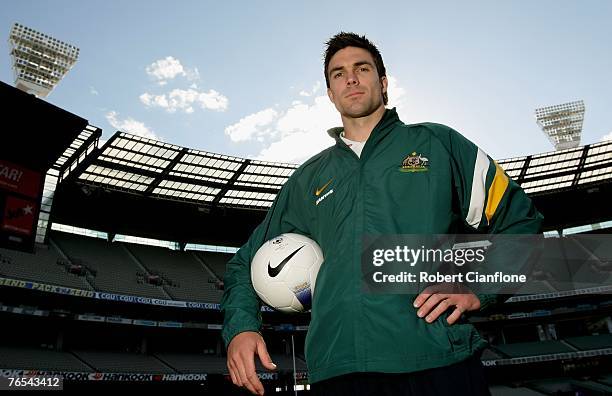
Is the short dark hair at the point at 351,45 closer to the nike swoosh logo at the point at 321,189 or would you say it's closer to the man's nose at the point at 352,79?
the man's nose at the point at 352,79

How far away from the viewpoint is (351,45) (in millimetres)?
2357

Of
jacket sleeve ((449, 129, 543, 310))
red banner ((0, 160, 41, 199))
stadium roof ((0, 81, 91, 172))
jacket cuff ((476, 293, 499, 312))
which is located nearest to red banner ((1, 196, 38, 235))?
red banner ((0, 160, 41, 199))

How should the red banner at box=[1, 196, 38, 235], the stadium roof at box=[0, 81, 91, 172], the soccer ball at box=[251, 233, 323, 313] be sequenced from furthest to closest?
the stadium roof at box=[0, 81, 91, 172], the red banner at box=[1, 196, 38, 235], the soccer ball at box=[251, 233, 323, 313]

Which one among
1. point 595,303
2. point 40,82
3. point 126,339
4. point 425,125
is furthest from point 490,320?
point 425,125

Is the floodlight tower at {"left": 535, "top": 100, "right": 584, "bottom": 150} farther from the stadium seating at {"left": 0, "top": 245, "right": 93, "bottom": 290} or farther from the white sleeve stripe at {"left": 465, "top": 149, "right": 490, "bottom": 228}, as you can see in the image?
the white sleeve stripe at {"left": 465, "top": 149, "right": 490, "bottom": 228}

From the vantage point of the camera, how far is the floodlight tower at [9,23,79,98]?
27672 mm

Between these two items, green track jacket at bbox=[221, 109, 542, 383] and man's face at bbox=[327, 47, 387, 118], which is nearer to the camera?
green track jacket at bbox=[221, 109, 542, 383]

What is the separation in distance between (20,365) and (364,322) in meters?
23.2

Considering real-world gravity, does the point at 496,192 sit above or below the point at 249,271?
above

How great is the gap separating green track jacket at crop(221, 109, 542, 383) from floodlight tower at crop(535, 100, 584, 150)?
146 feet

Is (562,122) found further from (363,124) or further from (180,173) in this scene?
(363,124)

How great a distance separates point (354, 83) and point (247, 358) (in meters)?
1.29

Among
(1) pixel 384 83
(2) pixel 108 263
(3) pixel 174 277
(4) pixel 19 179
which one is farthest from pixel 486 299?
(3) pixel 174 277

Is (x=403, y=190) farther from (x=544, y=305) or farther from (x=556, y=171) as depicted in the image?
(x=544, y=305)
